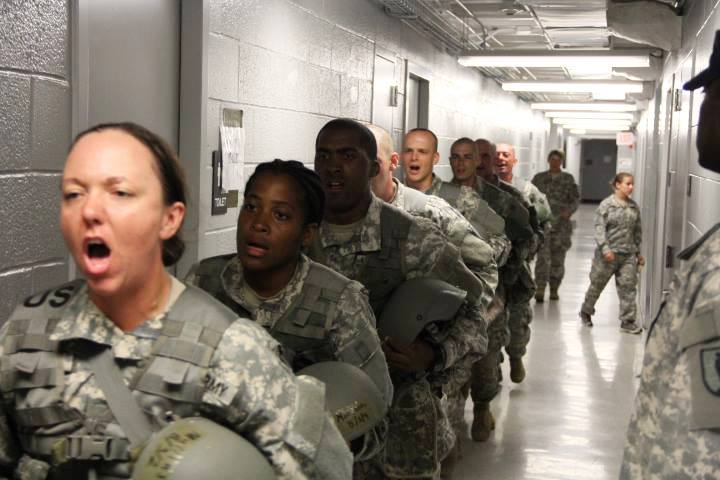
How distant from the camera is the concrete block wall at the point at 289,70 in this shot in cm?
411

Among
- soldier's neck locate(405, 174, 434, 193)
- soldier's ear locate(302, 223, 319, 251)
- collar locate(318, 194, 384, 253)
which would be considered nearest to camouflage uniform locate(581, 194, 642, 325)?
soldier's neck locate(405, 174, 434, 193)

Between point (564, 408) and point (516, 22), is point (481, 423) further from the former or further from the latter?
point (516, 22)

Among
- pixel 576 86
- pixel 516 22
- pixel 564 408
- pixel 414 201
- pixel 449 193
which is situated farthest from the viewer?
pixel 576 86

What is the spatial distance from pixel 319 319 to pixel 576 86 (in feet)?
27.4

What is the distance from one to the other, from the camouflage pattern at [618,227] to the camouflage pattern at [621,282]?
0.30 ft

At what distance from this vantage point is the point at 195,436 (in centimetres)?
142

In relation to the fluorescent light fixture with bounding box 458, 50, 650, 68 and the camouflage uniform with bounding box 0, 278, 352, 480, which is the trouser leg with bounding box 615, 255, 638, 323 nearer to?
the fluorescent light fixture with bounding box 458, 50, 650, 68

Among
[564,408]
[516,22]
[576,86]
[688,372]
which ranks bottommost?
[564,408]

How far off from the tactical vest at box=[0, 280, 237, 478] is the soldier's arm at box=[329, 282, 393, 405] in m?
0.88

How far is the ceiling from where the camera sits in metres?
7.10

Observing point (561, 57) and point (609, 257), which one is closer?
point (561, 57)

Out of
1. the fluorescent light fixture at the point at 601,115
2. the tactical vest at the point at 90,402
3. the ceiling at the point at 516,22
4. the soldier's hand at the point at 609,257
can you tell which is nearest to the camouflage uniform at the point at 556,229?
the soldier's hand at the point at 609,257

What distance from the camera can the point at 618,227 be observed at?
29.7ft

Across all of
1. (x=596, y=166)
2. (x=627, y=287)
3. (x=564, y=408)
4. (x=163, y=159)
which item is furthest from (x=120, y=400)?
(x=596, y=166)
